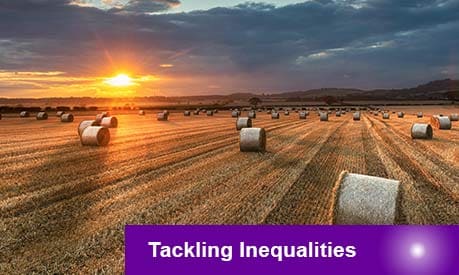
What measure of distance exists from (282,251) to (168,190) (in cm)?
774

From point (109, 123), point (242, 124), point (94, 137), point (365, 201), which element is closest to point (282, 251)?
point (365, 201)

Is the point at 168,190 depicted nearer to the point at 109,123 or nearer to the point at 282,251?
the point at 282,251

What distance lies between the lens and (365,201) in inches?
338

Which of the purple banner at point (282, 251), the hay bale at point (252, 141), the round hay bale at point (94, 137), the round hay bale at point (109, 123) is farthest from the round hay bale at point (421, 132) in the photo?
the round hay bale at point (109, 123)

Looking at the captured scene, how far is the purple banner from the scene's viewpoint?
5.37 metres

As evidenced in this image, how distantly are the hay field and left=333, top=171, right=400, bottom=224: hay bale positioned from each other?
3.20 feet

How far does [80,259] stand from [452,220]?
7327 mm

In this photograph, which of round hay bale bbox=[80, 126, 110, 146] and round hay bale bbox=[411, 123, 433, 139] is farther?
round hay bale bbox=[411, 123, 433, 139]

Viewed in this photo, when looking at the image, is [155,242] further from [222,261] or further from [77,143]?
[77,143]

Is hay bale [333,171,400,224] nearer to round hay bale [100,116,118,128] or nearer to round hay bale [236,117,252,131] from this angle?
round hay bale [236,117,252,131]

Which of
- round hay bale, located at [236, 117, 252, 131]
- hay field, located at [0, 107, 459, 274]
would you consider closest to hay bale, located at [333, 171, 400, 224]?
hay field, located at [0, 107, 459, 274]

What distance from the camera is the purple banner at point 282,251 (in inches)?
211

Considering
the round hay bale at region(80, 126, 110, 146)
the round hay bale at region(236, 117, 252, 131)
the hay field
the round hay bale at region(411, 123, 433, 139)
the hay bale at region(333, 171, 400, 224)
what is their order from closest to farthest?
the hay bale at region(333, 171, 400, 224) → the hay field → the round hay bale at region(80, 126, 110, 146) → the round hay bale at region(411, 123, 433, 139) → the round hay bale at region(236, 117, 252, 131)

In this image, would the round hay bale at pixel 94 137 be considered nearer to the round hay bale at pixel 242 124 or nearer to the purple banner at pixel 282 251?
the round hay bale at pixel 242 124
